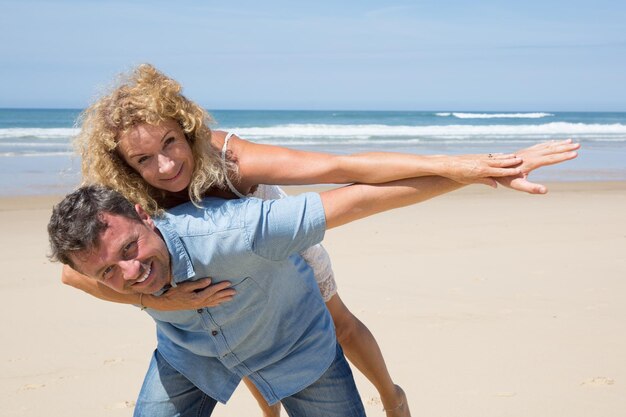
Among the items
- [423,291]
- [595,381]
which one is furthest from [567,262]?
[595,381]

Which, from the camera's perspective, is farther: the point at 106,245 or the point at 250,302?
the point at 250,302

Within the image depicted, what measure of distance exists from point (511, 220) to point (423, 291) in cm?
353

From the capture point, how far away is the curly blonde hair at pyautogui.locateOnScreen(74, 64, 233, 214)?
2775mm

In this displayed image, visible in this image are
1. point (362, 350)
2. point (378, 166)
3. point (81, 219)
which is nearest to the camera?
point (81, 219)

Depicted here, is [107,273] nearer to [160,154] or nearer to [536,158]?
[160,154]

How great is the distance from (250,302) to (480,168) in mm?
909

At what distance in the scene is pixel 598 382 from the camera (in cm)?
465

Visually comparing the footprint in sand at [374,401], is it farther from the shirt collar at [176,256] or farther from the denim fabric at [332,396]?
the shirt collar at [176,256]

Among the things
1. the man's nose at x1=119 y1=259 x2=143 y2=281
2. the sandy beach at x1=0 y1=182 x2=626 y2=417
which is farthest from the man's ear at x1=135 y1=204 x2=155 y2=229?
the sandy beach at x1=0 y1=182 x2=626 y2=417

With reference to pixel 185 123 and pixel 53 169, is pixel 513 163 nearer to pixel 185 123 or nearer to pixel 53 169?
pixel 185 123

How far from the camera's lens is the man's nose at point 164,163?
9.09ft

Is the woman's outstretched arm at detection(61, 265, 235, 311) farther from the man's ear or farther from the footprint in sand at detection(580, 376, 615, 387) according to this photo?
the footprint in sand at detection(580, 376, 615, 387)

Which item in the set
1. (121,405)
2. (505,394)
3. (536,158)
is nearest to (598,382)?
(505,394)

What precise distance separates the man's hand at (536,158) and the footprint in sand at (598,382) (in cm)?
229
